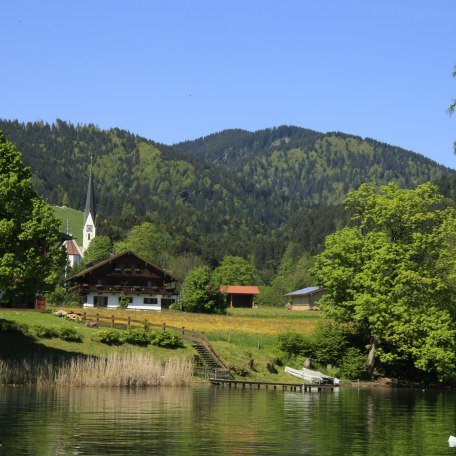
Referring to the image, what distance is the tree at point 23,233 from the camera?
59219 millimetres

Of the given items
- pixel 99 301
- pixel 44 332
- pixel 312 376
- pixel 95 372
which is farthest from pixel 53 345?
pixel 99 301

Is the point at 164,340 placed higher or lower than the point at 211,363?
higher

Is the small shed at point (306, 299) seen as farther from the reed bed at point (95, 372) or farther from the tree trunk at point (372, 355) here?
the reed bed at point (95, 372)

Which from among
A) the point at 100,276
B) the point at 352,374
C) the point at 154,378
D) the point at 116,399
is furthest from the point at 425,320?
the point at 100,276

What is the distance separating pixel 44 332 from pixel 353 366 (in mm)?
27949

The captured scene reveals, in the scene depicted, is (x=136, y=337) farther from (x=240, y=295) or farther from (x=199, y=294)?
(x=240, y=295)

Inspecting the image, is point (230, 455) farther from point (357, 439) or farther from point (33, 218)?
point (33, 218)

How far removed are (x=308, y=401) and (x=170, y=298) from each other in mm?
73215

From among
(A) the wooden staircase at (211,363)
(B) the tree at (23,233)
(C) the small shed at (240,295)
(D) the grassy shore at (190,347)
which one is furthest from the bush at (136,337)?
(C) the small shed at (240,295)

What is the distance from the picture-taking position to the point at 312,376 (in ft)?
244

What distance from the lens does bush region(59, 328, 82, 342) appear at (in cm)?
7231

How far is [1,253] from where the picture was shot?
196 ft

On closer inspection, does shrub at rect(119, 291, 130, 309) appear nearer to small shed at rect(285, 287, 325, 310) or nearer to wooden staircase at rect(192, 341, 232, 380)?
wooden staircase at rect(192, 341, 232, 380)

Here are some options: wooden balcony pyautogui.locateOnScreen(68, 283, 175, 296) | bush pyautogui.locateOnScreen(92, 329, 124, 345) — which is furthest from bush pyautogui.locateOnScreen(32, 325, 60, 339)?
wooden balcony pyautogui.locateOnScreen(68, 283, 175, 296)
